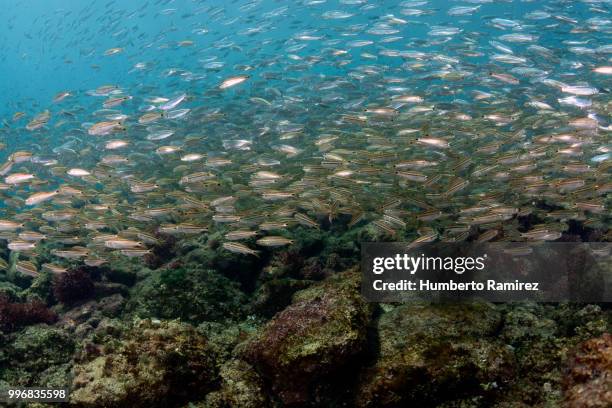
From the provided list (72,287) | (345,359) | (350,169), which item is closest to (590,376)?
(345,359)

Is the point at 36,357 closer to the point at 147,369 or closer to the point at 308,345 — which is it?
the point at 147,369

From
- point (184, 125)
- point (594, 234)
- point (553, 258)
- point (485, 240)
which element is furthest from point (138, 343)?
point (184, 125)

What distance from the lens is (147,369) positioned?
4348 mm

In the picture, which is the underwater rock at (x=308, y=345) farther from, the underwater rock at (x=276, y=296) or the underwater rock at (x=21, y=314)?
the underwater rock at (x=21, y=314)

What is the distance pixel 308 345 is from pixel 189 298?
3.52 meters

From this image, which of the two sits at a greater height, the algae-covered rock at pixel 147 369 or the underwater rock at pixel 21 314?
the algae-covered rock at pixel 147 369

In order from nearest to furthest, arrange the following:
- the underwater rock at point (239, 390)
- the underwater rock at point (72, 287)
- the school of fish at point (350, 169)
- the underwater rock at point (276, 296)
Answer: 1. the underwater rock at point (239, 390)
2. the underwater rock at point (276, 296)
3. the school of fish at point (350, 169)
4. the underwater rock at point (72, 287)

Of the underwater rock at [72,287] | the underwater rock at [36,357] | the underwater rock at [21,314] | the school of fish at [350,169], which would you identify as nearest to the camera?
Answer: the underwater rock at [36,357]

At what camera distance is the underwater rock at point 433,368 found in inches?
166

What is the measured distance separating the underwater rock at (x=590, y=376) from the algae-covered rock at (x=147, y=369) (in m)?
3.55

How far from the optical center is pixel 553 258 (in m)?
7.83

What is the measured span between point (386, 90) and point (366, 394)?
12.5m

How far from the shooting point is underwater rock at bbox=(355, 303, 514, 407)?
4223 millimetres

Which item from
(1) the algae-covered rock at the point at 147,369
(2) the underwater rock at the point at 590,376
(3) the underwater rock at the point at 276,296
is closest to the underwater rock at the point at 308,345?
(1) the algae-covered rock at the point at 147,369
